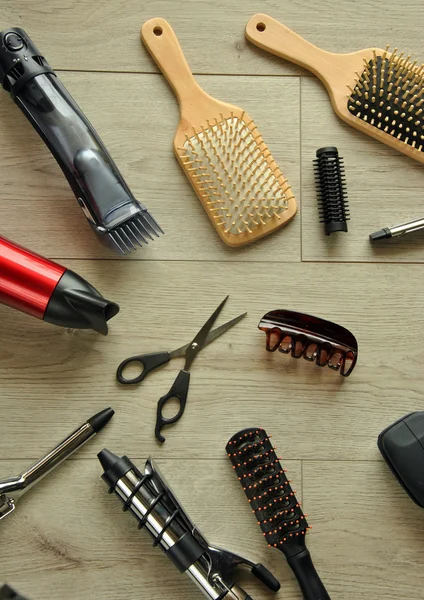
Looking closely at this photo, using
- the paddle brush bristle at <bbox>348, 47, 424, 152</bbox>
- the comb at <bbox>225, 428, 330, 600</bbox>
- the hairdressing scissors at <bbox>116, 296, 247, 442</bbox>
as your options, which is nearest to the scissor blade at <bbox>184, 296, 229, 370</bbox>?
the hairdressing scissors at <bbox>116, 296, 247, 442</bbox>

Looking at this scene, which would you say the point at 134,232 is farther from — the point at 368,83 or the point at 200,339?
the point at 368,83

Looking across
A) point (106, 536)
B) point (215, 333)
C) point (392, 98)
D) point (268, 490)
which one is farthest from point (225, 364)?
point (392, 98)

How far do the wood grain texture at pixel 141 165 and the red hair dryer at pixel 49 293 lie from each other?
0.24 ft

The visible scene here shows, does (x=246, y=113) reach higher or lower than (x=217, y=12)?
lower

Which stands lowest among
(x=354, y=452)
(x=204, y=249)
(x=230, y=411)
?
(x=354, y=452)

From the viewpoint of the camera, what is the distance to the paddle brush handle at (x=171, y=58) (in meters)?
0.97

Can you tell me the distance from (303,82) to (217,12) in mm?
155

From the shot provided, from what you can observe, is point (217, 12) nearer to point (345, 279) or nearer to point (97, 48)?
point (97, 48)

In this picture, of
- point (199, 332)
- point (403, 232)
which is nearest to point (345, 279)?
point (403, 232)

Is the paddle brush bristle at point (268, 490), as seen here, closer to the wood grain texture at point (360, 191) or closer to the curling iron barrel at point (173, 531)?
the curling iron barrel at point (173, 531)

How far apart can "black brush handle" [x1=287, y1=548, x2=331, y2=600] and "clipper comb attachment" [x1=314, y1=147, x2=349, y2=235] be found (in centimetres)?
43

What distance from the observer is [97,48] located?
0.97 metres

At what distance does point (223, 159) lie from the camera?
3.12 feet

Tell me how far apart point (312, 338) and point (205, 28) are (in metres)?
0.46
